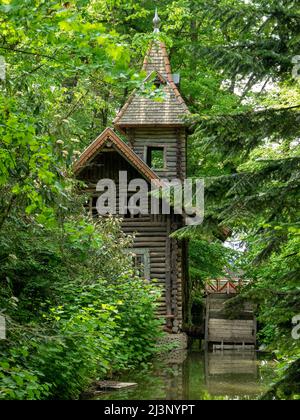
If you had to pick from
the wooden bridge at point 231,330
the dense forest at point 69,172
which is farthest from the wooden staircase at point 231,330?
the dense forest at point 69,172

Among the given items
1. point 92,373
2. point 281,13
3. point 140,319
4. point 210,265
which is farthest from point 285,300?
point 210,265

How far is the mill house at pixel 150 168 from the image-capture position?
2444cm

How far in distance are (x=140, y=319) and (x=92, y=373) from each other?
4466 millimetres

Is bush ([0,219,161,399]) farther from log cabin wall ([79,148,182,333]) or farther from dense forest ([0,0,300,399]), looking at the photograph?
log cabin wall ([79,148,182,333])

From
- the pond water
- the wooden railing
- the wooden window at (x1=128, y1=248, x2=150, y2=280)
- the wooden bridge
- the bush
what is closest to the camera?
the bush

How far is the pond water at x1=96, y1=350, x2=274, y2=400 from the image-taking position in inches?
548

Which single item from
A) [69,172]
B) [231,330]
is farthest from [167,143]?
[69,172]

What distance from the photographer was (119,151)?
24.4m

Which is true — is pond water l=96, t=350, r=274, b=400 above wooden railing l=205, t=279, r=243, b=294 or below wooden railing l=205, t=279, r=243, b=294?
below

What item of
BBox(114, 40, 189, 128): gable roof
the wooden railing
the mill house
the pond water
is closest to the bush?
the pond water

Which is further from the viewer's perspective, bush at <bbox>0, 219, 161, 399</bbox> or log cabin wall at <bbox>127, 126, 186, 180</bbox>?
log cabin wall at <bbox>127, 126, 186, 180</bbox>

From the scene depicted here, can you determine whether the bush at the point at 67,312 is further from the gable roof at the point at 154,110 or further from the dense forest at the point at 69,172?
the gable roof at the point at 154,110

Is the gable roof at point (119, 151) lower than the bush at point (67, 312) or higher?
higher
